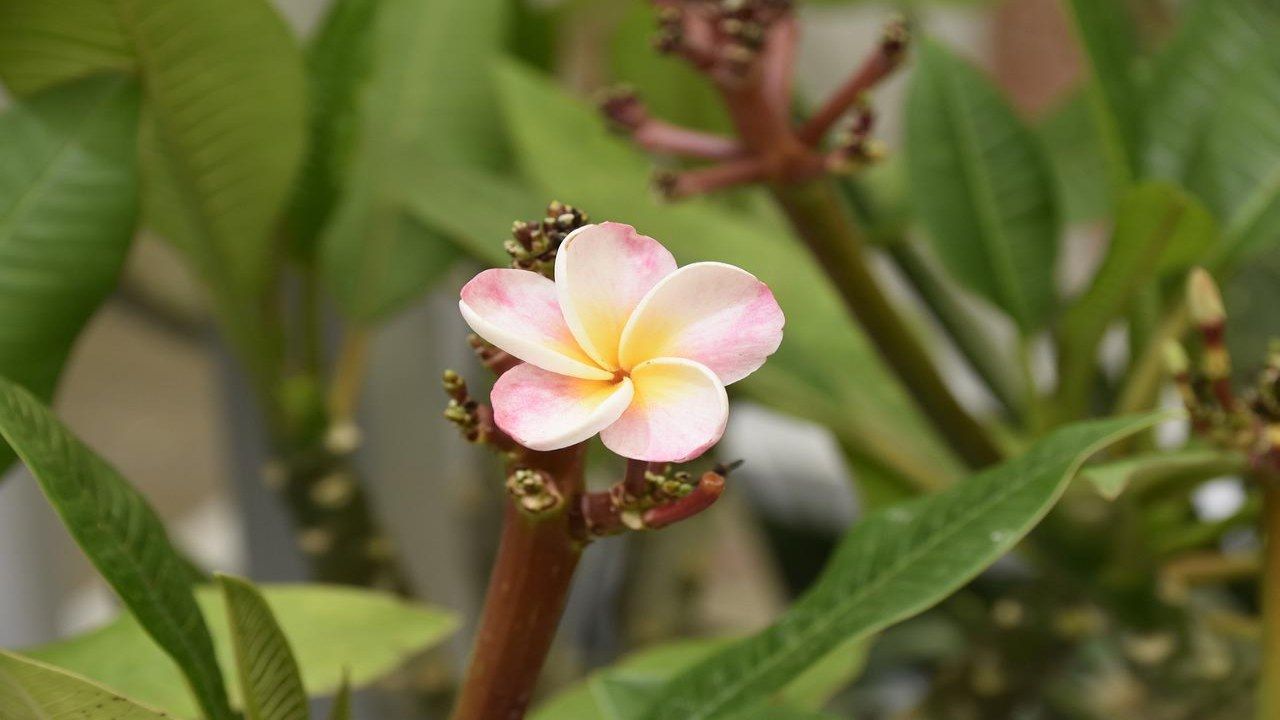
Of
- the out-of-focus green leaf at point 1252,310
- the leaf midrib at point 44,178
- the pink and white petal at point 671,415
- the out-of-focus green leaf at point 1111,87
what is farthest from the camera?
the out-of-focus green leaf at point 1252,310

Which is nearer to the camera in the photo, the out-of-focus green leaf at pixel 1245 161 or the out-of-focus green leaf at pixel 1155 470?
the out-of-focus green leaf at pixel 1155 470

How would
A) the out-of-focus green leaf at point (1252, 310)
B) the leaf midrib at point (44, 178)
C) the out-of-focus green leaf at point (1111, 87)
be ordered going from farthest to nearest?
the out-of-focus green leaf at point (1252, 310), the out-of-focus green leaf at point (1111, 87), the leaf midrib at point (44, 178)

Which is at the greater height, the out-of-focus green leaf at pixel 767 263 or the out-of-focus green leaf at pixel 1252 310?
the out-of-focus green leaf at pixel 767 263

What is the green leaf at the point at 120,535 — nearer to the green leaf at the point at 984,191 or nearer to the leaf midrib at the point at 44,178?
the leaf midrib at the point at 44,178

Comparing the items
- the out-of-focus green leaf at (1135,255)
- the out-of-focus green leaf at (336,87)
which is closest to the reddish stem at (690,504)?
the out-of-focus green leaf at (1135,255)

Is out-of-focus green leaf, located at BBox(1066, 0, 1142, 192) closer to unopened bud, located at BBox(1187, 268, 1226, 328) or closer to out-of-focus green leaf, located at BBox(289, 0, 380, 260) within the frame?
unopened bud, located at BBox(1187, 268, 1226, 328)

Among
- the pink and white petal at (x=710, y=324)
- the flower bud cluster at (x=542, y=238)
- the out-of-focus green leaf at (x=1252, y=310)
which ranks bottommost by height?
the out-of-focus green leaf at (x=1252, y=310)

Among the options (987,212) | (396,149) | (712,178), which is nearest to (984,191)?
(987,212)

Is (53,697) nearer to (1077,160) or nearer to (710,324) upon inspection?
(710,324)
